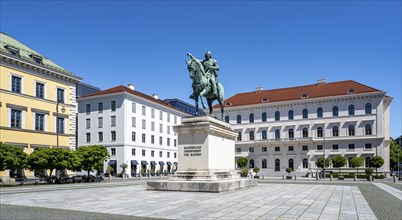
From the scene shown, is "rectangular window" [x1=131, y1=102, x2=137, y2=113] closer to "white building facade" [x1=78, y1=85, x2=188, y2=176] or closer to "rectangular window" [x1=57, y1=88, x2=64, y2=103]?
"white building facade" [x1=78, y1=85, x2=188, y2=176]

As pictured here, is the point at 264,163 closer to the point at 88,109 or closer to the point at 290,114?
the point at 290,114

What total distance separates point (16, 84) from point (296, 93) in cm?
6520

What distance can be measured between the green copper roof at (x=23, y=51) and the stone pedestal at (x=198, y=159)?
33807 millimetres

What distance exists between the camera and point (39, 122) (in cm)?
4794

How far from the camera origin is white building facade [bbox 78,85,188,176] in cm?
6825

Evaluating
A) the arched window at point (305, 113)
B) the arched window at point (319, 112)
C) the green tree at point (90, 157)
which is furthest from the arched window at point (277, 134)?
the green tree at point (90, 157)

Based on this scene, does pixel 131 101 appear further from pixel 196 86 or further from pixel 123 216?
pixel 123 216

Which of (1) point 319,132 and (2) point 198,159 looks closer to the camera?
(2) point 198,159

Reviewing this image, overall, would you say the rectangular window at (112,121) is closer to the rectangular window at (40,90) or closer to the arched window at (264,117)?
the rectangular window at (40,90)

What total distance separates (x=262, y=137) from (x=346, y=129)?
20.3 meters

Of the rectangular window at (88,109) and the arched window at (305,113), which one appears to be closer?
the rectangular window at (88,109)

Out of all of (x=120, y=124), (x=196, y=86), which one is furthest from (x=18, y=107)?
(x=196, y=86)

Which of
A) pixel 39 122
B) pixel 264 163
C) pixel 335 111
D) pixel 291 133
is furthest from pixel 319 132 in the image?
pixel 39 122

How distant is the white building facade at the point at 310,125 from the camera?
3024 inches
